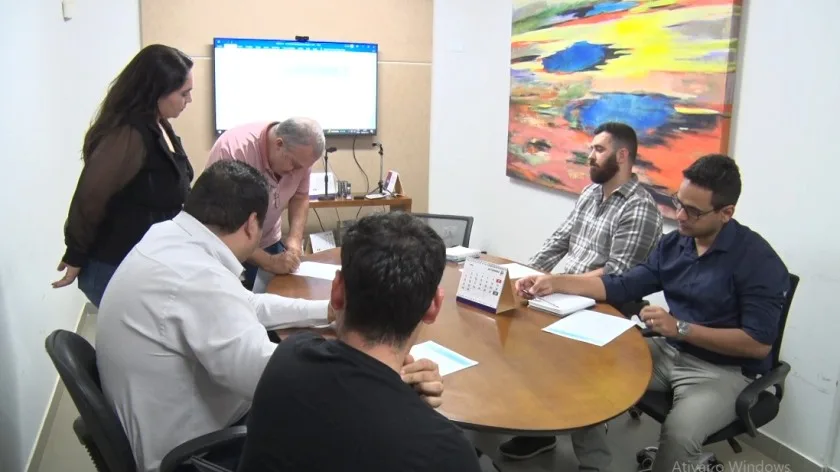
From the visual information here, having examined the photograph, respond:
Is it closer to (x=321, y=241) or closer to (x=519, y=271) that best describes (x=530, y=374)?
(x=519, y=271)

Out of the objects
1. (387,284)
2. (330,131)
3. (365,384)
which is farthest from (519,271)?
(330,131)

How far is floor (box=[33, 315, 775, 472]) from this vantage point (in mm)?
2576

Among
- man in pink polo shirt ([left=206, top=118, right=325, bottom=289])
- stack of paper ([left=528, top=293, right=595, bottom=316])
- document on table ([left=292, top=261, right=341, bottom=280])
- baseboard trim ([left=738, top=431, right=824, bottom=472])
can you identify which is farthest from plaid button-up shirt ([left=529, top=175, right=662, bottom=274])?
man in pink polo shirt ([left=206, top=118, right=325, bottom=289])

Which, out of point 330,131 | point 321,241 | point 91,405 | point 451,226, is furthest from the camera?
point 330,131

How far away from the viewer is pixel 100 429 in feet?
4.55

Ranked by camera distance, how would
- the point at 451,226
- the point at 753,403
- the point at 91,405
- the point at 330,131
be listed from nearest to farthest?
the point at 91,405 → the point at 753,403 → the point at 451,226 → the point at 330,131

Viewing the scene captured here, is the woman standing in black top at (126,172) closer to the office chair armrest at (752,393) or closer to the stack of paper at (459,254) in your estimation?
the stack of paper at (459,254)

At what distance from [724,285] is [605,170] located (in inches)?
34.2

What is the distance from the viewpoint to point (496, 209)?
4555 mm

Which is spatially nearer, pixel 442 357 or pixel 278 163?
pixel 442 357

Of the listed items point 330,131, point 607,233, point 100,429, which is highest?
point 330,131

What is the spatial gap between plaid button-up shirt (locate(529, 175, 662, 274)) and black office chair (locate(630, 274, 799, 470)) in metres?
0.65

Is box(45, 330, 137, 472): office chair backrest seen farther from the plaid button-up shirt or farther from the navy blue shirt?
the plaid button-up shirt

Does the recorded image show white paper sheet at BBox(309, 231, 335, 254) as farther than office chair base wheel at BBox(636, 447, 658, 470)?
Yes
